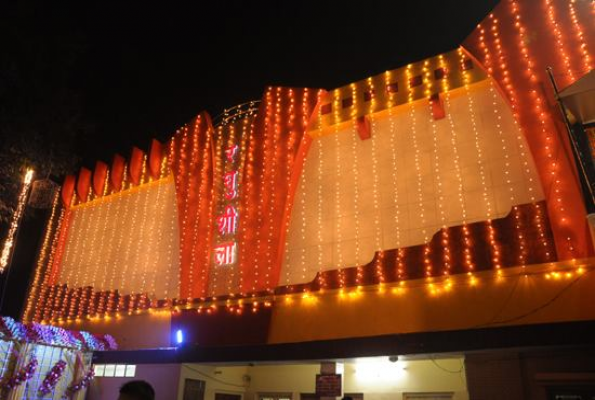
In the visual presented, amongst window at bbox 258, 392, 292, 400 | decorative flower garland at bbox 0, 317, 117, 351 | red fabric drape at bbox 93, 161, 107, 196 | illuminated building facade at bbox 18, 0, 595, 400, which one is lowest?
window at bbox 258, 392, 292, 400

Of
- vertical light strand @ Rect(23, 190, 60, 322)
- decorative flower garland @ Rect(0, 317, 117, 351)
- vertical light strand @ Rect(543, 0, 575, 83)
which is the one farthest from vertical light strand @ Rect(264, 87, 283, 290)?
vertical light strand @ Rect(23, 190, 60, 322)

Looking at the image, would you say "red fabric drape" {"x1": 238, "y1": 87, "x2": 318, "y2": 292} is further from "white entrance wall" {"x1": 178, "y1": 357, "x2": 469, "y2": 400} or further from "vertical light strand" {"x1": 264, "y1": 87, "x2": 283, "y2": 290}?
"white entrance wall" {"x1": 178, "y1": 357, "x2": 469, "y2": 400}

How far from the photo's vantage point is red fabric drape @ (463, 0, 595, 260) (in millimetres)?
8109

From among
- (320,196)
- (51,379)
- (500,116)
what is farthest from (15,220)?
(500,116)

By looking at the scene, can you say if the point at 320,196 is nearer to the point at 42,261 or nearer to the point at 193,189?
the point at 193,189

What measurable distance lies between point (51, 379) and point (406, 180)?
8.75 metres

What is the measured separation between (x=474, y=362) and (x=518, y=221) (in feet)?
8.72

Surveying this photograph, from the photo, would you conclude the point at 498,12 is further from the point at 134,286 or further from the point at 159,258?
the point at 134,286

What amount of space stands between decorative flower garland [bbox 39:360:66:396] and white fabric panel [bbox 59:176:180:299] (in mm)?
3260

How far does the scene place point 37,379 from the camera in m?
9.98

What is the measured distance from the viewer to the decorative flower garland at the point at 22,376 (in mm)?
9367

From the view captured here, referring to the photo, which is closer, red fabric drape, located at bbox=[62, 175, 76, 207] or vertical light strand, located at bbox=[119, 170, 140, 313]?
vertical light strand, located at bbox=[119, 170, 140, 313]

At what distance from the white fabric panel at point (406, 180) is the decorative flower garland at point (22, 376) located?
5.53 m

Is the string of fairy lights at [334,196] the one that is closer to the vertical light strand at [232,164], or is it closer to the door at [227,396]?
the vertical light strand at [232,164]
